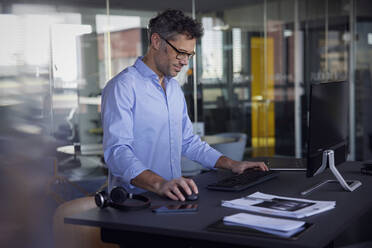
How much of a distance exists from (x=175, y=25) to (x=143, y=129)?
591 mm

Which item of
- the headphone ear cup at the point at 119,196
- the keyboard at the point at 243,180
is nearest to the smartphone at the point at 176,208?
the headphone ear cup at the point at 119,196

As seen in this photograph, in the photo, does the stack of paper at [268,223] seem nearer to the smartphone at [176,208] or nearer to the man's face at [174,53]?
the smartphone at [176,208]

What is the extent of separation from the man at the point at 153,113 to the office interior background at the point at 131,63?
147 cm

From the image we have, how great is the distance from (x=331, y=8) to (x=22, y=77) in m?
5.95

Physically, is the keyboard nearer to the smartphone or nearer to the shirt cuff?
the shirt cuff

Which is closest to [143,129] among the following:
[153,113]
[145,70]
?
[153,113]

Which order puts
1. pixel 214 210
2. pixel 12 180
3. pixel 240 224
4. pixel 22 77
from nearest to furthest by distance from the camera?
pixel 240 224, pixel 214 210, pixel 12 180, pixel 22 77

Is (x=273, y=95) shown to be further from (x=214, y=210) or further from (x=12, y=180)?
(x=214, y=210)

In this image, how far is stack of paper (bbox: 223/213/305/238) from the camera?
1.82 meters

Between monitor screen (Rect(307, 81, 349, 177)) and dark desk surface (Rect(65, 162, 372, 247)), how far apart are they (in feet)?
0.63

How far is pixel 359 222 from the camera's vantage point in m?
3.62

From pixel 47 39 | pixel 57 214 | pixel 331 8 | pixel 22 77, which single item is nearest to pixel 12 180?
pixel 57 214

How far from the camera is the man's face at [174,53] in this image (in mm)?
2740

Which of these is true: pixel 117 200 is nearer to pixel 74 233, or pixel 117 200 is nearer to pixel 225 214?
pixel 225 214
